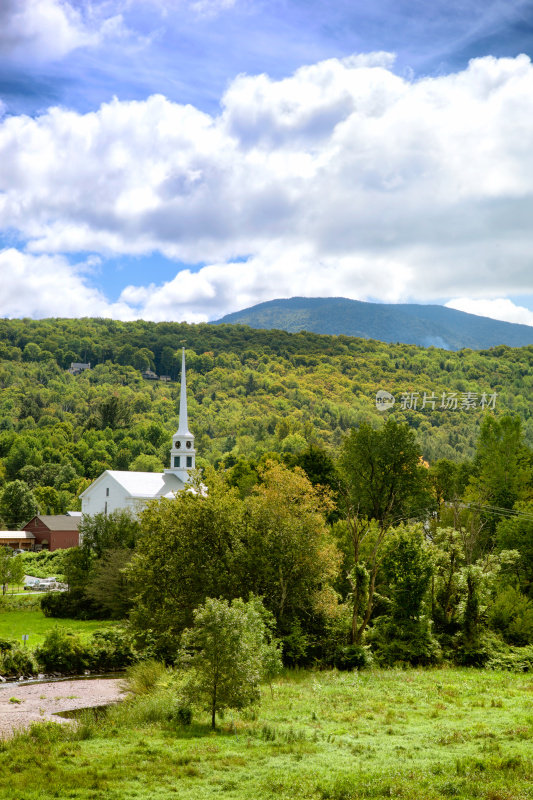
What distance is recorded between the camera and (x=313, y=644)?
2900cm

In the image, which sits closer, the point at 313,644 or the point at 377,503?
the point at 313,644

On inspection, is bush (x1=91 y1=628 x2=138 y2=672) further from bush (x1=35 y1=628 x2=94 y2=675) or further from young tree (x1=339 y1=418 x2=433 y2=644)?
young tree (x1=339 y1=418 x2=433 y2=644)

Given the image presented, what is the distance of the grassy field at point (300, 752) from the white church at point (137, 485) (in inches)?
1597

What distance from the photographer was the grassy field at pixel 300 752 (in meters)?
11.1

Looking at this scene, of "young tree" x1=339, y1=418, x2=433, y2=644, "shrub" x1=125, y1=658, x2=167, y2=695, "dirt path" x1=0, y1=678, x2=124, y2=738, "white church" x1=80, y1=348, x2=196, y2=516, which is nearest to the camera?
"dirt path" x1=0, y1=678, x2=124, y2=738

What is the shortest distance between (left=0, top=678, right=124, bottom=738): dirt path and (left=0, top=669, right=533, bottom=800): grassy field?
3.03 metres

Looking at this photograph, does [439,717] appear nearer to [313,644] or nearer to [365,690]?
[365,690]

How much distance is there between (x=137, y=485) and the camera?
204ft

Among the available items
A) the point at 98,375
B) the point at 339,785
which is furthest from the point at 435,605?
the point at 98,375

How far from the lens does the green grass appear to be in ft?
112

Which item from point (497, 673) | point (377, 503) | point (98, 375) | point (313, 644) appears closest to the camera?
point (497, 673)

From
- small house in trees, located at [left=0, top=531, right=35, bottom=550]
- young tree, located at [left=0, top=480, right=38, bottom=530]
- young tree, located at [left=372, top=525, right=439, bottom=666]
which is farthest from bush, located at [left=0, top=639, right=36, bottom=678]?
young tree, located at [left=0, top=480, right=38, bottom=530]

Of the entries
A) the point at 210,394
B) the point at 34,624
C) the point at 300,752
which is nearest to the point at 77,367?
the point at 210,394

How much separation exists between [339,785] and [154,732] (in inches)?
241
